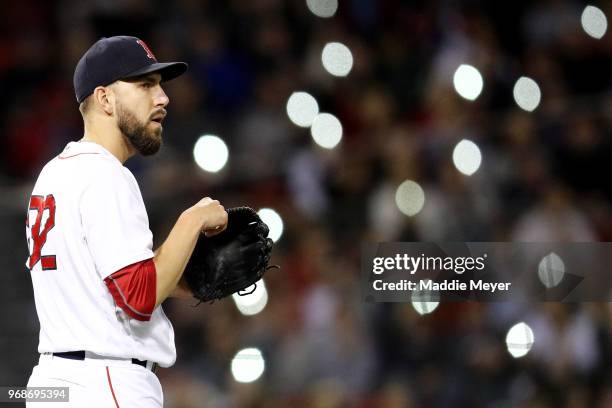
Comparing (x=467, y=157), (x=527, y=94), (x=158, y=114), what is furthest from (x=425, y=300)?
(x=158, y=114)

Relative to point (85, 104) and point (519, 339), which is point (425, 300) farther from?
point (85, 104)

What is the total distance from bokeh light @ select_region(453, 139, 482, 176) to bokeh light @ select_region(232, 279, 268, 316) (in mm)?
973

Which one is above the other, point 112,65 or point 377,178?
point 377,178

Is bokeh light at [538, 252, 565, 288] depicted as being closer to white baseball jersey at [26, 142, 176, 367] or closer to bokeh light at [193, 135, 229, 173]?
bokeh light at [193, 135, 229, 173]

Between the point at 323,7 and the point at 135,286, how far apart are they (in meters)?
3.78

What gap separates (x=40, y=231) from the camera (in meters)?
2.09

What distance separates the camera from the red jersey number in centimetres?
207

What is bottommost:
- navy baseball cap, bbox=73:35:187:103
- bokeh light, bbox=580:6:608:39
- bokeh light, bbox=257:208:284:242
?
navy baseball cap, bbox=73:35:187:103

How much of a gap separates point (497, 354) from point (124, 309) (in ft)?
7.21

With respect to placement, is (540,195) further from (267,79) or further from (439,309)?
(267,79)

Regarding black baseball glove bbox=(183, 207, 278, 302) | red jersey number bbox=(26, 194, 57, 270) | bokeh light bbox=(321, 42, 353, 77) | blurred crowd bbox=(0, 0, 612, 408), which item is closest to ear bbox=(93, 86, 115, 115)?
red jersey number bbox=(26, 194, 57, 270)

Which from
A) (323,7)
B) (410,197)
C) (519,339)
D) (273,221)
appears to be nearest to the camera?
(519,339)

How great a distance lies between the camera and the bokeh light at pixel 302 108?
16.1 feet

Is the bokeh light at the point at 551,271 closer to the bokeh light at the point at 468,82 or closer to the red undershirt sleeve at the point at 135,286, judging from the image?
the bokeh light at the point at 468,82
